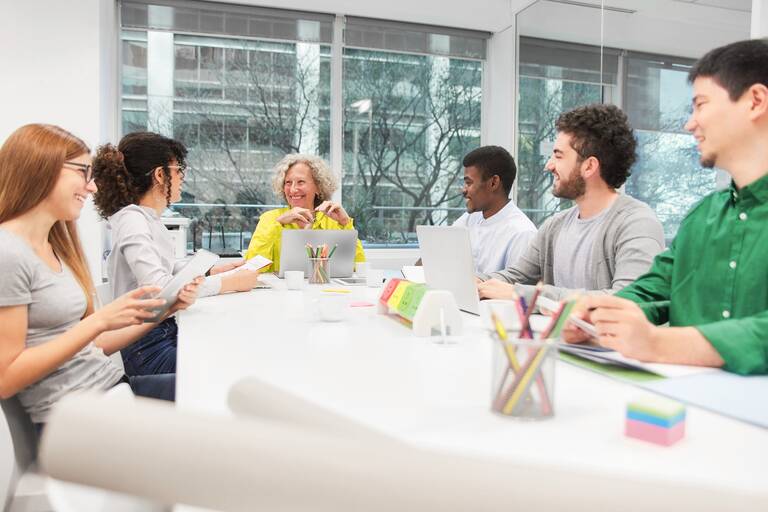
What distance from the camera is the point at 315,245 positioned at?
8.59 ft

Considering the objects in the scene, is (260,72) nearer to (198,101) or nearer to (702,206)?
(198,101)

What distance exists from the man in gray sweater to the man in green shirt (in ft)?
1.55

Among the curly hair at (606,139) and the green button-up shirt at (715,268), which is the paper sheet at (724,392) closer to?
the green button-up shirt at (715,268)

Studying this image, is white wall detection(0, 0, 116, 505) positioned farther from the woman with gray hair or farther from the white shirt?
the white shirt

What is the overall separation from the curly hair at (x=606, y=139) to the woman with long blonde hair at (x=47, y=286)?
157 centimetres

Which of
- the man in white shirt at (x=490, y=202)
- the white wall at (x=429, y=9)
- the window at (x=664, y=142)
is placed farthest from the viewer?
the white wall at (x=429, y=9)

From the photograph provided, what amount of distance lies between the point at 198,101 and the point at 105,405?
15.1 feet

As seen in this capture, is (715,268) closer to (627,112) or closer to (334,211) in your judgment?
(334,211)

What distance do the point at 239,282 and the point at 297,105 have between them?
9.28ft

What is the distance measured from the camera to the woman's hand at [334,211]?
3023 mm

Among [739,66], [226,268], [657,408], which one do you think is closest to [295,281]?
[226,268]

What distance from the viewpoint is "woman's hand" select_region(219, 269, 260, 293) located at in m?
2.17

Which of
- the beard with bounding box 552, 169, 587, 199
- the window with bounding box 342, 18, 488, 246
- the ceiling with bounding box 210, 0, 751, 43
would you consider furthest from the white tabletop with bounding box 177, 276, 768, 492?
the window with bounding box 342, 18, 488, 246

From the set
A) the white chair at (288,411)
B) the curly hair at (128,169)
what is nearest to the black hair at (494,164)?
the curly hair at (128,169)
